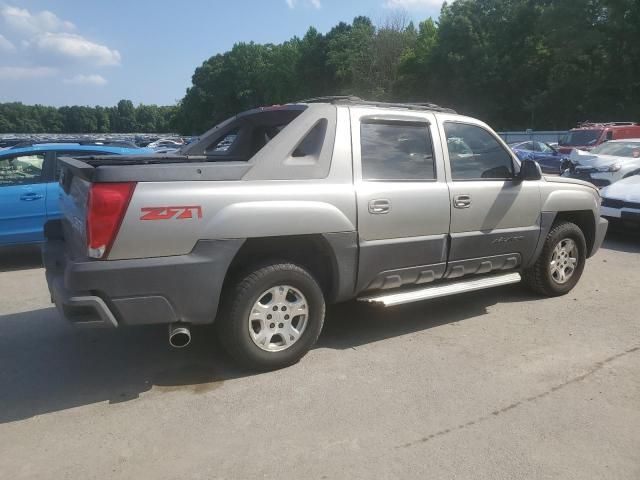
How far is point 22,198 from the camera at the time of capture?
7141 mm

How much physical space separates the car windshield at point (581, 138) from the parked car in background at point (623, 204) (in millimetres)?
10706

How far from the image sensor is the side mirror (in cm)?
508

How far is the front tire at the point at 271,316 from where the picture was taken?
368 centimetres

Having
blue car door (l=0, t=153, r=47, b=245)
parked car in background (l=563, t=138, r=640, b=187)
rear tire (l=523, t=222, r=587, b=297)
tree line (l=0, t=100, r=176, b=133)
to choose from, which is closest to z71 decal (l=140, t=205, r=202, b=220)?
rear tire (l=523, t=222, r=587, b=297)

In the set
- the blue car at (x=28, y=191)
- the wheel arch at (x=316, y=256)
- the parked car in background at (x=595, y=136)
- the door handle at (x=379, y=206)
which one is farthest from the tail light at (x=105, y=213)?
the parked car in background at (x=595, y=136)

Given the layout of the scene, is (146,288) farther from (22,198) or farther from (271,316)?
(22,198)

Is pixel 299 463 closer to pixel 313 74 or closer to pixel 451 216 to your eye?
pixel 451 216

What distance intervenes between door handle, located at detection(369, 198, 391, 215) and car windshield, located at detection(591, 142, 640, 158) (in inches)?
467

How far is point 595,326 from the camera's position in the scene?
491 centimetres

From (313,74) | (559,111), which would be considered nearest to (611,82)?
(559,111)

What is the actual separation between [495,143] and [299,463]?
3545 mm

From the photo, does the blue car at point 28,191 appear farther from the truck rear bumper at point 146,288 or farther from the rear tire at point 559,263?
the rear tire at point 559,263

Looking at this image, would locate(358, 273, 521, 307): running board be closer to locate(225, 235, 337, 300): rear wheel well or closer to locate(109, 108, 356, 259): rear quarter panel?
locate(225, 235, 337, 300): rear wheel well

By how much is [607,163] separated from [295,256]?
37.6ft
